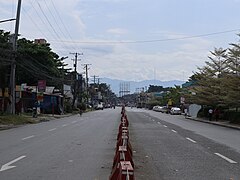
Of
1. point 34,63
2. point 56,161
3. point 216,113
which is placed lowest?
point 56,161

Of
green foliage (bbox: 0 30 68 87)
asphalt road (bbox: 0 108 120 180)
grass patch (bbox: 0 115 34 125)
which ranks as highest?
green foliage (bbox: 0 30 68 87)

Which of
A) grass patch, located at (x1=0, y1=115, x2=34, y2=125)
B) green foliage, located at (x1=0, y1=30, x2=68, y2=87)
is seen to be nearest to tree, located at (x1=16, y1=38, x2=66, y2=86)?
green foliage, located at (x1=0, y1=30, x2=68, y2=87)

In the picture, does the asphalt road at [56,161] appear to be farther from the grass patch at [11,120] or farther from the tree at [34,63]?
the tree at [34,63]

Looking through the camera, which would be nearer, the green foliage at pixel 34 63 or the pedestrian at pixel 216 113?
the pedestrian at pixel 216 113

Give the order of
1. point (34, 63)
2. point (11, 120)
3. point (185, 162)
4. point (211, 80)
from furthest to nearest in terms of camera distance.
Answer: point (34, 63)
point (211, 80)
point (11, 120)
point (185, 162)

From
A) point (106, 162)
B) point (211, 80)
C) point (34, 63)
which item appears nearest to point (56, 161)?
point (106, 162)

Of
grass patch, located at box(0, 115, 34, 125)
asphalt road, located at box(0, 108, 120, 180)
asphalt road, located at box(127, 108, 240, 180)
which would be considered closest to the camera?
asphalt road, located at box(0, 108, 120, 180)

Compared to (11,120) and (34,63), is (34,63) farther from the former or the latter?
(11,120)

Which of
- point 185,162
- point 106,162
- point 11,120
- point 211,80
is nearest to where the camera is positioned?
point 106,162

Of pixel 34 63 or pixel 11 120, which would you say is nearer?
pixel 11 120

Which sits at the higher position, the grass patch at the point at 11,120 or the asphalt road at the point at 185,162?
the grass patch at the point at 11,120

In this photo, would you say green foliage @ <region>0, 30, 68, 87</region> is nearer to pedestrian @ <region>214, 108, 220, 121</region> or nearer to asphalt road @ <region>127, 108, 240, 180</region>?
pedestrian @ <region>214, 108, 220, 121</region>

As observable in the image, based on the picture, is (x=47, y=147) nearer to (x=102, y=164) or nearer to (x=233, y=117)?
(x=102, y=164)

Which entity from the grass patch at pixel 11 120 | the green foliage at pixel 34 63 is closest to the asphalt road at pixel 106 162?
the grass patch at pixel 11 120
